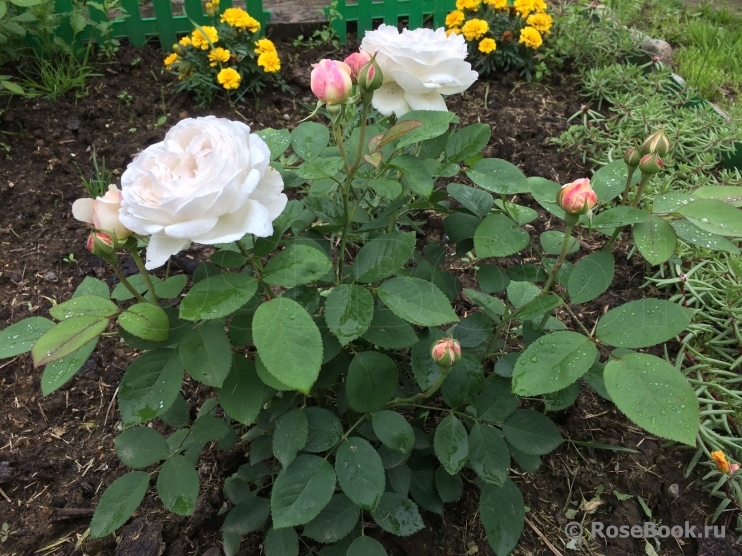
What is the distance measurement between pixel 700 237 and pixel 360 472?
693mm

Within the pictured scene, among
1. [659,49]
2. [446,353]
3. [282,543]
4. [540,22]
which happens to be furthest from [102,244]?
[659,49]

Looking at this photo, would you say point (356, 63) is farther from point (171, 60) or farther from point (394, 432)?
point (171, 60)

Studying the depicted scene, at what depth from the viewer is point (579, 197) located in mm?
953

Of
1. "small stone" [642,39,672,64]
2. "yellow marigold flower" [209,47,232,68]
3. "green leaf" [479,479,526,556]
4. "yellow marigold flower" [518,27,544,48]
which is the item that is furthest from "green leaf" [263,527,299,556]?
"small stone" [642,39,672,64]

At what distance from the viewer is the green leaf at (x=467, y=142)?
3.60 feet

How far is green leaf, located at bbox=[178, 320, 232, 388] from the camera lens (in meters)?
0.90

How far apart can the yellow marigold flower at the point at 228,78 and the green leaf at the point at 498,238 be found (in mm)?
1893

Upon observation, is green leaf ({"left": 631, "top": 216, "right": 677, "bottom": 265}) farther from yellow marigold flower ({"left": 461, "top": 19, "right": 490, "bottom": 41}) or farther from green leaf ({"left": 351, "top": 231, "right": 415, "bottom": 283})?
yellow marigold flower ({"left": 461, "top": 19, "right": 490, "bottom": 41})

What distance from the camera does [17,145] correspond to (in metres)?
2.46

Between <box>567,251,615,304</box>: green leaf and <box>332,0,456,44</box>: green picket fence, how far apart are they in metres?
2.51

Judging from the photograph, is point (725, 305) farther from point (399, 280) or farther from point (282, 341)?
point (282, 341)

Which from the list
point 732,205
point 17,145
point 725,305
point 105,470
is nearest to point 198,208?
point 732,205

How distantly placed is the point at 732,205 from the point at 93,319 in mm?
1057

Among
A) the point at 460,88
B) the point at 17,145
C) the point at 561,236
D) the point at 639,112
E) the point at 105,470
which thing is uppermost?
the point at 460,88
